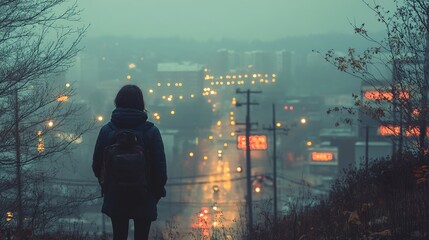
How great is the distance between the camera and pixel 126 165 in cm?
384

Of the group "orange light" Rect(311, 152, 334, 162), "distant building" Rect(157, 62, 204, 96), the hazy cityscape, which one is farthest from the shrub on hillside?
"distant building" Rect(157, 62, 204, 96)

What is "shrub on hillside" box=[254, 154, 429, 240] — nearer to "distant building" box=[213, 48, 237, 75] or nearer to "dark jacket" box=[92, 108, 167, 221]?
"dark jacket" box=[92, 108, 167, 221]

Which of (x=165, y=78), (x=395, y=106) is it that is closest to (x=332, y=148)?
(x=165, y=78)

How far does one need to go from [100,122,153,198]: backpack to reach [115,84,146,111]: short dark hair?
0.66 feet

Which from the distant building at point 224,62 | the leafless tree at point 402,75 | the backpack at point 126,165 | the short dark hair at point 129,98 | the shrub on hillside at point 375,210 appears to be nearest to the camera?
the backpack at point 126,165

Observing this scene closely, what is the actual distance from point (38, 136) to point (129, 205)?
5316 millimetres

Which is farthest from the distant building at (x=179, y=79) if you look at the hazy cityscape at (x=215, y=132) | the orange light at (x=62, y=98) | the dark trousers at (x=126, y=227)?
the dark trousers at (x=126, y=227)

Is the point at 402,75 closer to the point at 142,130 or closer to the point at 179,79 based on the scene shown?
the point at 142,130

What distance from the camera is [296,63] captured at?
81.9 meters

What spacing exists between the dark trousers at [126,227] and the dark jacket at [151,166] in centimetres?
9

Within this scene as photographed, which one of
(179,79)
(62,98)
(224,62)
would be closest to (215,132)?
(179,79)

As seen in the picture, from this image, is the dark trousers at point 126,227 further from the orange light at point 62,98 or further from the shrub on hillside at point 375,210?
the orange light at point 62,98

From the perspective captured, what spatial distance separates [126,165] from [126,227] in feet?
1.87

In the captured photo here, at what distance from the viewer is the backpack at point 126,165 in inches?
151
